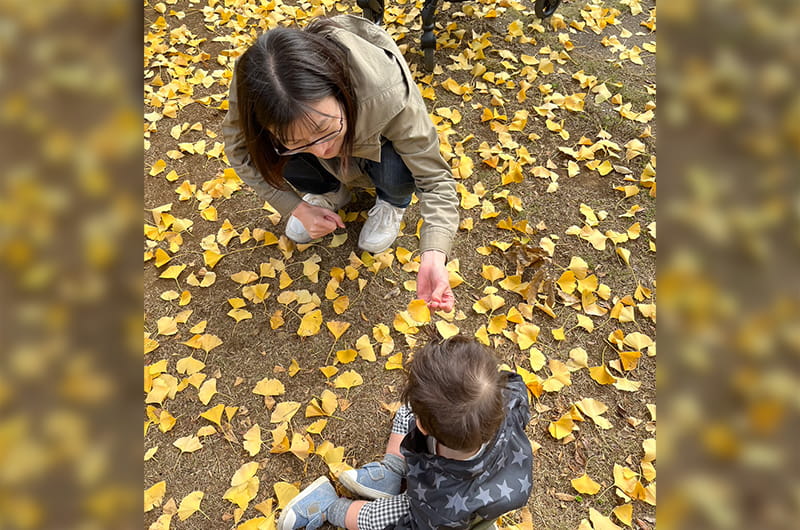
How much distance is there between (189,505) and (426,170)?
1.59 metres

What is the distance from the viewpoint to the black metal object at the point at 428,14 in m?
2.98

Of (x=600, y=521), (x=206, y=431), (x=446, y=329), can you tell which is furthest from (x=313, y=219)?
(x=600, y=521)

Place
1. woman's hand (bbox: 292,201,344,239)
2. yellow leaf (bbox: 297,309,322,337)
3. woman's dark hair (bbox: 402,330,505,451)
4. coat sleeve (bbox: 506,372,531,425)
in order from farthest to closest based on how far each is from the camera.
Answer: yellow leaf (bbox: 297,309,322,337) → woman's hand (bbox: 292,201,344,239) → coat sleeve (bbox: 506,372,531,425) → woman's dark hair (bbox: 402,330,505,451)

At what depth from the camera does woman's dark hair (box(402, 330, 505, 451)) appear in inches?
57.6

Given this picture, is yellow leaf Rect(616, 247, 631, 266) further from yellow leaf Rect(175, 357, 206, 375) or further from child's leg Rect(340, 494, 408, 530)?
yellow leaf Rect(175, 357, 206, 375)

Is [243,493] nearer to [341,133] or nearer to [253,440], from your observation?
[253,440]

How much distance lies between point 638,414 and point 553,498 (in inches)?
20.0

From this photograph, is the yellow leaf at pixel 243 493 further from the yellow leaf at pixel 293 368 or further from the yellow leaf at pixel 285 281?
the yellow leaf at pixel 285 281

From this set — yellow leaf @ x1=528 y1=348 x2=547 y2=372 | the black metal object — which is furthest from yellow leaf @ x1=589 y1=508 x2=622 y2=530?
the black metal object

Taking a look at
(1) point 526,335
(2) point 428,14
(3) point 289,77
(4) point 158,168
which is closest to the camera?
(3) point 289,77

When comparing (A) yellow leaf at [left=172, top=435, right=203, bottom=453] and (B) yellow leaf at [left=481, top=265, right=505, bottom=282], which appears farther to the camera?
(B) yellow leaf at [left=481, top=265, right=505, bottom=282]

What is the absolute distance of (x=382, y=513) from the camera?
1.83 meters

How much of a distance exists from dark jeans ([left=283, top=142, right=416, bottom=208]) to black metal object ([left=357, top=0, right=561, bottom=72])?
48.3 inches

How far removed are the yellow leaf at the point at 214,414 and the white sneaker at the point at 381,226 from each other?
97cm
